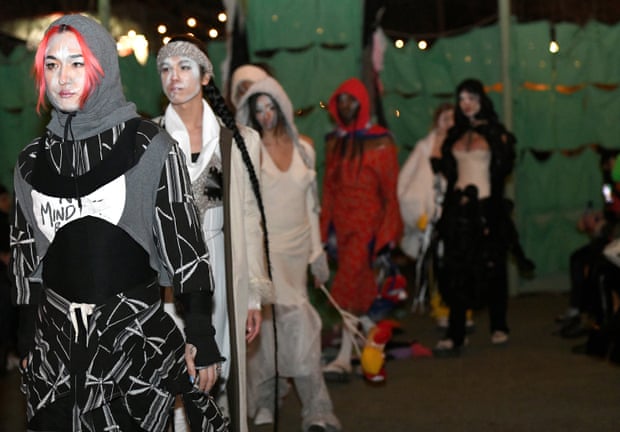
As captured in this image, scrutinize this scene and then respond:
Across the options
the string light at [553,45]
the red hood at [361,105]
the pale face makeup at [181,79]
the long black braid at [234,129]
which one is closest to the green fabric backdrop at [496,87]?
the string light at [553,45]

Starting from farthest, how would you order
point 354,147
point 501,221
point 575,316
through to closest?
point 575,316 < point 501,221 < point 354,147

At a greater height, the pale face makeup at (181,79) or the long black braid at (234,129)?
the pale face makeup at (181,79)

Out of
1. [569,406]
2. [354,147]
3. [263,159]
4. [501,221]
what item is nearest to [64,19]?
[263,159]

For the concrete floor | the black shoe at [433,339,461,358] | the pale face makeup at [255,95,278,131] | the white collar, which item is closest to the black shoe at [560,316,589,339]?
the concrete floor

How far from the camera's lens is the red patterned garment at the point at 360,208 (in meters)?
A: 8.30

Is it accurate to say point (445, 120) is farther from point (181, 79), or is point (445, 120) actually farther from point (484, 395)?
point (181, 79)

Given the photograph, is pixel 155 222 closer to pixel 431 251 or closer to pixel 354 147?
pixel 354 147

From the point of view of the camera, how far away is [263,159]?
267 inches

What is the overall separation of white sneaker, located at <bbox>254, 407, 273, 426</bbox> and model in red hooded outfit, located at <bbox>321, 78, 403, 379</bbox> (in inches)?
55.7

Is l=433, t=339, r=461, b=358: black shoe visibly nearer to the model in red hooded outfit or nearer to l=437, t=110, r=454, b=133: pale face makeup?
the model in red hooded outfit

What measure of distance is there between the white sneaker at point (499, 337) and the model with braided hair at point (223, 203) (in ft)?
14.1

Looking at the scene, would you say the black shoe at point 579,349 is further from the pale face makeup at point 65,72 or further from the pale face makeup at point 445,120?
the pale face makeup at point 65,72

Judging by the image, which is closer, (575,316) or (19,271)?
(19,271)

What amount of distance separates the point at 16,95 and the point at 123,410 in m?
7.40
